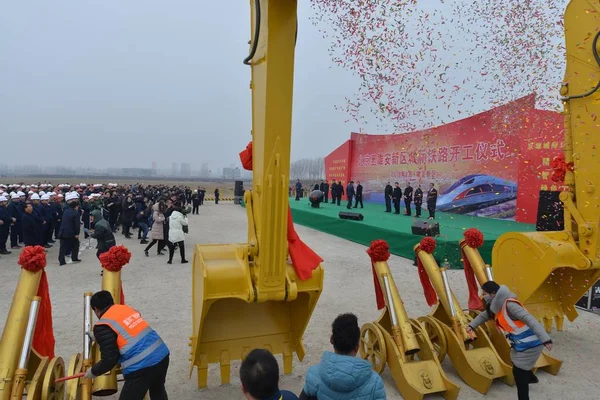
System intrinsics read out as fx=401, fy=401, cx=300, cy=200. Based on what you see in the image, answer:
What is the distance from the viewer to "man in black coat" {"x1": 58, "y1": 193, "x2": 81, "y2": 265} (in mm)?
9177

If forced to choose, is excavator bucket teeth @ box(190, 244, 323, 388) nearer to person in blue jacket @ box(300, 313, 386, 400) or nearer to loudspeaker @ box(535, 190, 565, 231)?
person in blue jacket @ box(300, 313, 386, 400)

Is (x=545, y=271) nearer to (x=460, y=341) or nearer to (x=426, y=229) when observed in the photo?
(x=460, y=341)

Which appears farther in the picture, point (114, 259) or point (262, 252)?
point (114, 259)

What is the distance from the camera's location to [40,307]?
137 inches

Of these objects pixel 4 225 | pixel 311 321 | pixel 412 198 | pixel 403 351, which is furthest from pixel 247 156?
pixel 412 198

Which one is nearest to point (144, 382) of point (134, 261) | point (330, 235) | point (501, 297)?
point (501, 297)

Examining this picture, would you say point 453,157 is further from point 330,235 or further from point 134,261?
point 134,261

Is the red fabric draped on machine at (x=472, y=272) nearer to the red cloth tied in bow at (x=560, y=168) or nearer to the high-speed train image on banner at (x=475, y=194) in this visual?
the red cloth tied in bow at (x=560, y=168)

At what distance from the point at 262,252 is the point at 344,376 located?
1558 millimetres

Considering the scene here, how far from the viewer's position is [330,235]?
1470cm

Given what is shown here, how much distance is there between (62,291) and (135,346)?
212 inches

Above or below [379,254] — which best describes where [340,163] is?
above

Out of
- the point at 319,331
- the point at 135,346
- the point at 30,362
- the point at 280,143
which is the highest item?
the point at 280,143

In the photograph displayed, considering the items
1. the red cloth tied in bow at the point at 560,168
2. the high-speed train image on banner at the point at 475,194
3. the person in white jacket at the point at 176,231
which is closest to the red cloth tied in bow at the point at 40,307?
the red cloth tied in bow at the point at 560,168
